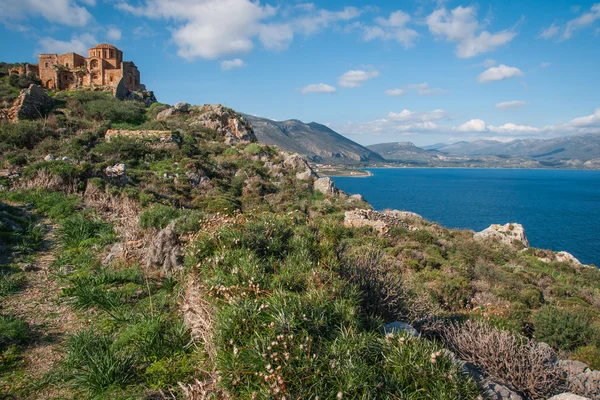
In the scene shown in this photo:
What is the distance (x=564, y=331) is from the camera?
865 cm

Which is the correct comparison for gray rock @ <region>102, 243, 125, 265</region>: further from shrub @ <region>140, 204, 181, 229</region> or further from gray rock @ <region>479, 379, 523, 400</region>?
gray rock @ <region>479, 379, 523, 400</region>

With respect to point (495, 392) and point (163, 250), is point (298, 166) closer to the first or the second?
point (163, 250)

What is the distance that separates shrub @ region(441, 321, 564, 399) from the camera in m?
4.10

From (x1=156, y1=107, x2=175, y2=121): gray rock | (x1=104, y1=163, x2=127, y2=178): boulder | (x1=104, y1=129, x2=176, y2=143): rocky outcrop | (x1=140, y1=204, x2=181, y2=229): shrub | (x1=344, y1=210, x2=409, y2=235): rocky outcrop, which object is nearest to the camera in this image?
(x1=140, y1=204, x2=181, y2=229): shrub

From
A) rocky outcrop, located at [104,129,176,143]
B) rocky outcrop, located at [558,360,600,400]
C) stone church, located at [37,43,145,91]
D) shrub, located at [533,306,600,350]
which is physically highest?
stone church, located at [37,43,145,91]

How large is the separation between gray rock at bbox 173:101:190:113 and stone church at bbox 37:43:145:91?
6.14m

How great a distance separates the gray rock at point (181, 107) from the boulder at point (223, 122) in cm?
74

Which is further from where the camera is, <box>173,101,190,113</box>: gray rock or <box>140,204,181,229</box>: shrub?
<box>173,101,190,113</box>: gray rock

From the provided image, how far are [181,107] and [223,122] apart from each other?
5.12 m

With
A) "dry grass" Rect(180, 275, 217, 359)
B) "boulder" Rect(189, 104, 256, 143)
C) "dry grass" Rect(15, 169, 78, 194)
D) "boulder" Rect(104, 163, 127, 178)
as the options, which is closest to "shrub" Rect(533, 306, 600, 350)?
"dry grass" Rect(180, 275, 217, 359)

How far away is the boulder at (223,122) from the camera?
30.7 metres

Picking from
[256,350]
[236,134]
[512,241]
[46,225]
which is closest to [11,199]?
[46,225]

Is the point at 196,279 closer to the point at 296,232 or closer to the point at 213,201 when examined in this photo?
the point at 296,232

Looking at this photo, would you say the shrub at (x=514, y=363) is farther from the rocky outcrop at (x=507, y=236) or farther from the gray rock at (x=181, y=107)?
the gray rock at (x=181, y=107)
